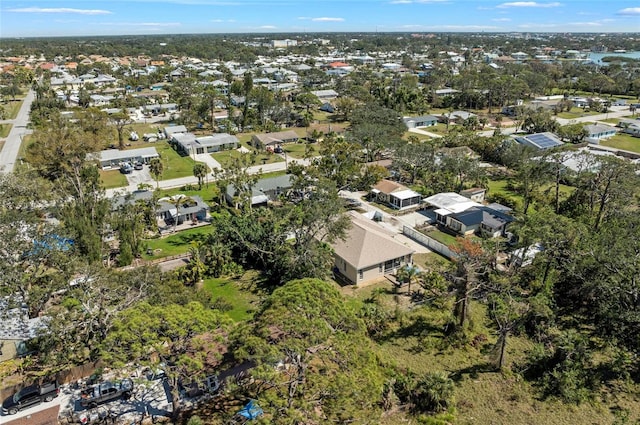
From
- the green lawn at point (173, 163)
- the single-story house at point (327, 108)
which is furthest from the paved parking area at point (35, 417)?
the single-story house at point (327, 108)

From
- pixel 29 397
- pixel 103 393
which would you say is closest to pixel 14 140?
pixel 29 397

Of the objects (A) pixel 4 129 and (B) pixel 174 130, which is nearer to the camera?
(B) pixel 174 130

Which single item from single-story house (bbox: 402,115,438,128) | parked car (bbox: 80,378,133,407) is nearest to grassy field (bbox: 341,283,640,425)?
parked car (bbox: 80,378,133,407)

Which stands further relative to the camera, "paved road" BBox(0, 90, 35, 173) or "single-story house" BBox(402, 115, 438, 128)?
"single-story house" BBox(402, 115, 438, 128)

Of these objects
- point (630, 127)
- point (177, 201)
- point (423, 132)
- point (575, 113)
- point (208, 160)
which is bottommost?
point (208, 160)

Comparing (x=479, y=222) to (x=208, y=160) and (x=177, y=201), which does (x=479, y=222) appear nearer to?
(x=177, y=201)

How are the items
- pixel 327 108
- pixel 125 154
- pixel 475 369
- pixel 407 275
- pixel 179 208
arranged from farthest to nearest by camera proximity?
pixel 327 108
pixel 125 154
pixel 179 208
pixel 407 275
pixel 475 369

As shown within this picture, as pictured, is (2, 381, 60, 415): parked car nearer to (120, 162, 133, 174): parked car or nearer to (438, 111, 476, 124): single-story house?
(120, 162, 133, 174): parked car
